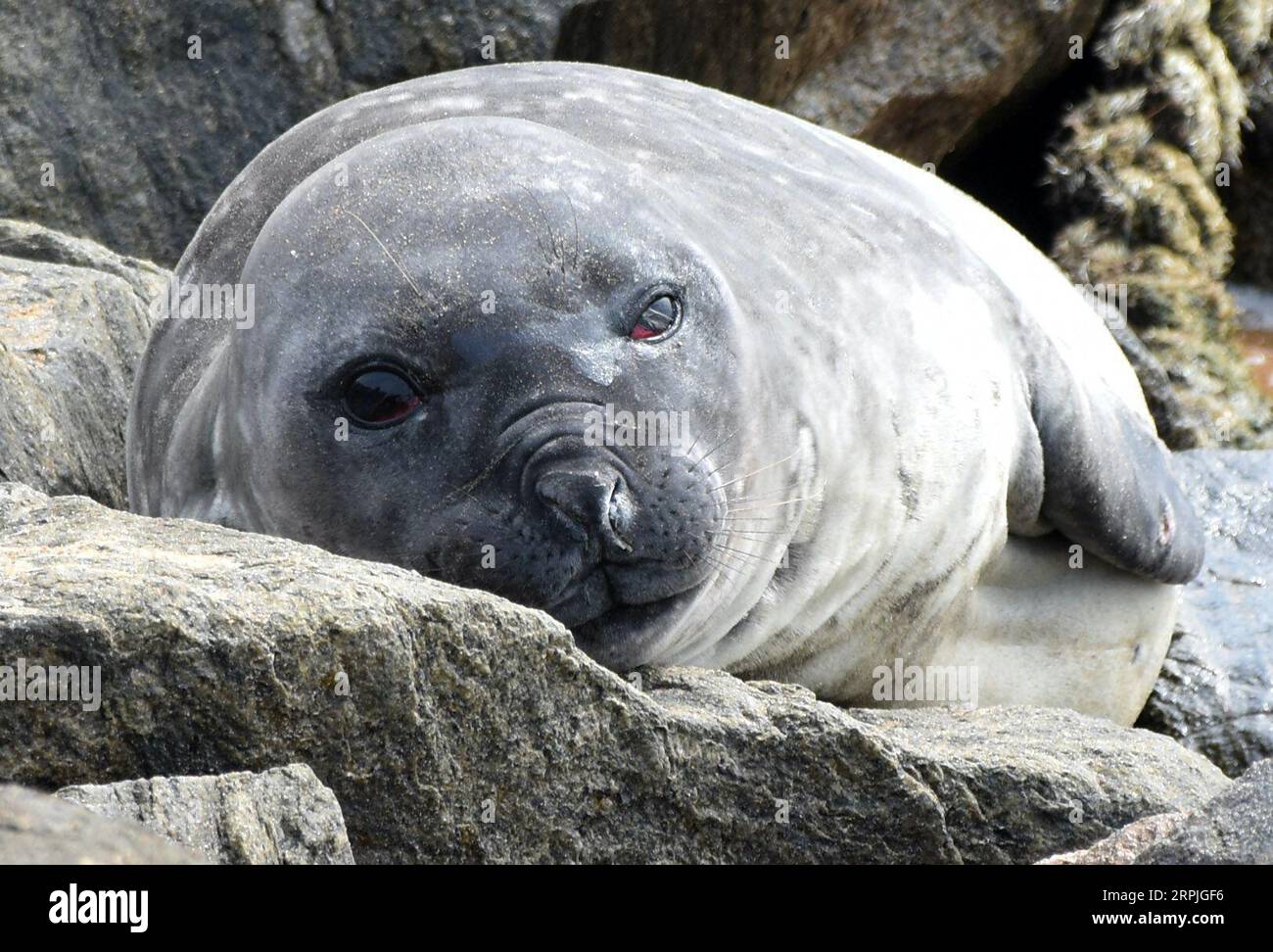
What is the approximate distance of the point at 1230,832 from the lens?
231 cm

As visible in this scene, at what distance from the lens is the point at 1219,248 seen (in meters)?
8.90

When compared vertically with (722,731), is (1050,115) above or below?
above

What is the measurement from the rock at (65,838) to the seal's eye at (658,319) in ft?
5.39

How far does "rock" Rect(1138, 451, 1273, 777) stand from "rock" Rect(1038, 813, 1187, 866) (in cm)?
252

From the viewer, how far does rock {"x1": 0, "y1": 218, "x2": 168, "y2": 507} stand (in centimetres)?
467

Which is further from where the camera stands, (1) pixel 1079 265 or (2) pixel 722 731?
(1) pixel 1079 265

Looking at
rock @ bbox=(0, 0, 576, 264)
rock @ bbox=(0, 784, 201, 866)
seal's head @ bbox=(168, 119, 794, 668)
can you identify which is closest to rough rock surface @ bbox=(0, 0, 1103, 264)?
rock @ bbox=(0, 0, 576, 264)

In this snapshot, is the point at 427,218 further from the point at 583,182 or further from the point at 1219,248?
the point at 1219,248

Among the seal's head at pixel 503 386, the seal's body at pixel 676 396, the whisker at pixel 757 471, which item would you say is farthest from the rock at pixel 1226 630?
the seal's head at pixel 503 386

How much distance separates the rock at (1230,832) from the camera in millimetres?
2273

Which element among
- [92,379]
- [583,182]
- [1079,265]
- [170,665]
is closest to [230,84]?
[92,379]

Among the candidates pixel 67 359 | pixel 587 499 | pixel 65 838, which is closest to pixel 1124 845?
pixel 587 499

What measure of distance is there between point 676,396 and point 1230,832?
56.0 inches
